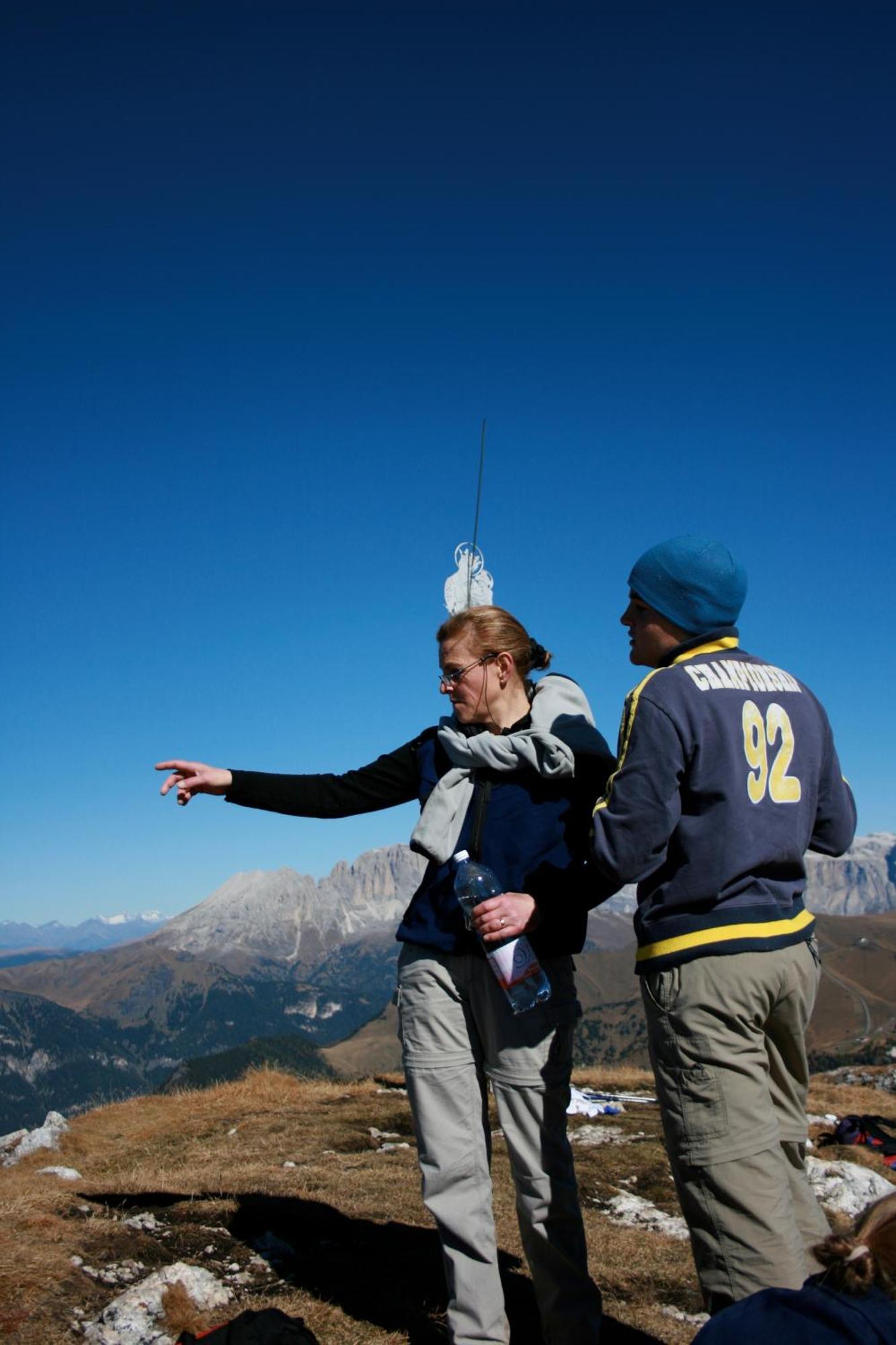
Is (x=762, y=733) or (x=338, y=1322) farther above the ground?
(x=762, y=733)

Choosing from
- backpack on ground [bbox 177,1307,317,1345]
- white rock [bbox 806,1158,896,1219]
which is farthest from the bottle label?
white rock [bbox 806,1158,896,1219]

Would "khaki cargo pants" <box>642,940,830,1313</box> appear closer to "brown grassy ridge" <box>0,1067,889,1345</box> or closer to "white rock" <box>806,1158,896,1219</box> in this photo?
"brown grassy ridge" <box>0,1067,889,1345</box>

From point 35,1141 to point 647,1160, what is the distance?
6.78 meters

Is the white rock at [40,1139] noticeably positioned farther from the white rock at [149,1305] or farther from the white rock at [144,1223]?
the white rock at [149,1305]

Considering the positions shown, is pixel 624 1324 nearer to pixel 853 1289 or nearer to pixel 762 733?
pixel 853 1289

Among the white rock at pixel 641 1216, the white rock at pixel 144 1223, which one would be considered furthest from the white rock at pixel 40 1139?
the white rock at pixel 641 1216

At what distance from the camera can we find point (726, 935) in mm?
Answer: 3697

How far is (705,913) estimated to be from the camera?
12.3ft

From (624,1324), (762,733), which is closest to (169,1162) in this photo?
(624,1324)

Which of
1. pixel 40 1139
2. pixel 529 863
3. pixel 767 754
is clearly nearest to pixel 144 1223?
pixel 40 1139

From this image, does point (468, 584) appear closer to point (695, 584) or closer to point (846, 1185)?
point (695, 584)

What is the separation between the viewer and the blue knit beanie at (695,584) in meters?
4.17

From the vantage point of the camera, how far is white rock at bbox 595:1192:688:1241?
7656 mm

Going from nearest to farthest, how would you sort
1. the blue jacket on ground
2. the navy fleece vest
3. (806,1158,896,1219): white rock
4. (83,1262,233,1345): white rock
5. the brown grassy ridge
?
the blue jacket on ground → the navy fleece vest → (83,1262,233,1345): white rock → the brown grassy ridge → (806,1158,896,1219): white rock
